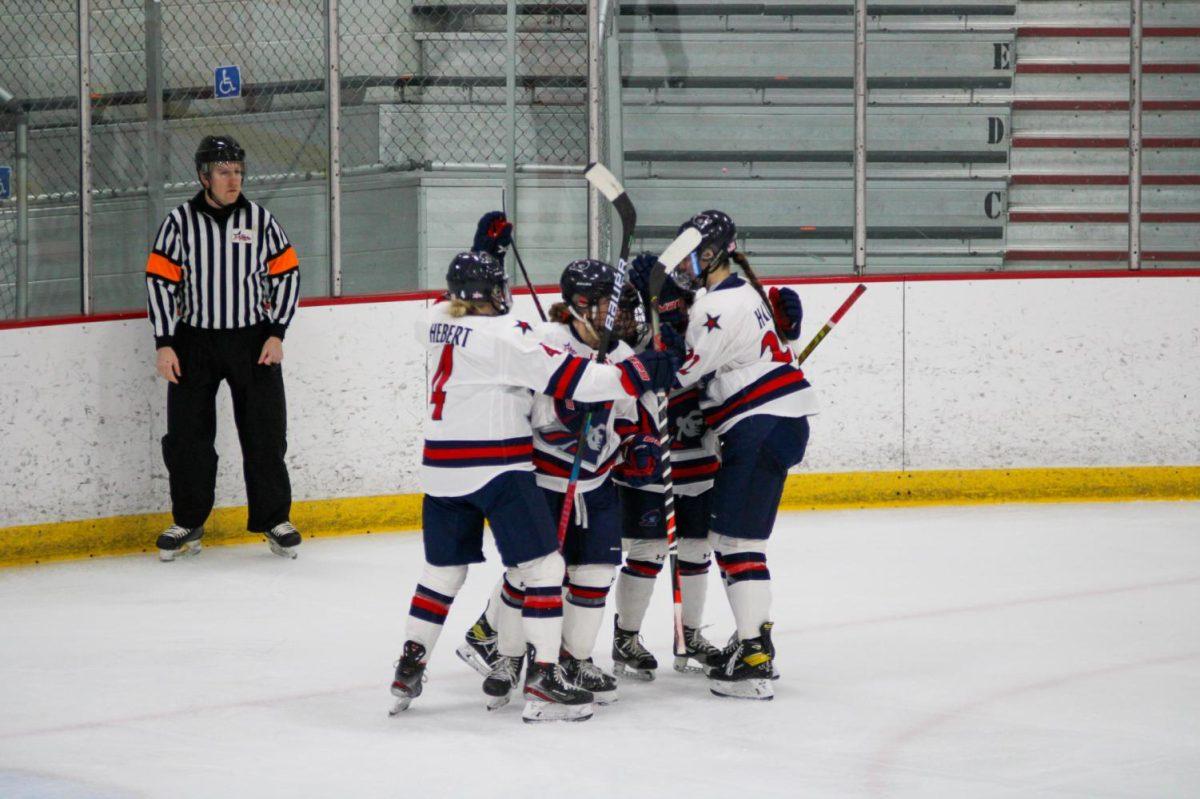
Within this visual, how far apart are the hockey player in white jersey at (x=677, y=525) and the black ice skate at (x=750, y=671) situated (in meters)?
0.17

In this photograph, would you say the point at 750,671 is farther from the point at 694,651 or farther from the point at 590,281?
the point at 590,281

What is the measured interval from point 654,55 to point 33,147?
2862mm

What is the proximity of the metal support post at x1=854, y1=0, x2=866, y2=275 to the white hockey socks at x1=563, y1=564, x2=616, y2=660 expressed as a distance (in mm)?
3562

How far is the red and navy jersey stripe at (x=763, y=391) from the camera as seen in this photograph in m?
3.84

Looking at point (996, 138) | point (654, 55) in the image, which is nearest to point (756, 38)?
point (654, 55)

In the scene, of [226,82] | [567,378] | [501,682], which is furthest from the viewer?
[226,82]

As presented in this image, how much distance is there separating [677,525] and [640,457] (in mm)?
412

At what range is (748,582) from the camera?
3787 mm

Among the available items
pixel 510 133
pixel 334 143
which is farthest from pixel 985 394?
pixel 334 143

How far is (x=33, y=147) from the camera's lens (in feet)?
20.6

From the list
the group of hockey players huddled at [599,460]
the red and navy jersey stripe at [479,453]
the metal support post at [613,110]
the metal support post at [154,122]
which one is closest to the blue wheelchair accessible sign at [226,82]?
the metal support post at [154,122]

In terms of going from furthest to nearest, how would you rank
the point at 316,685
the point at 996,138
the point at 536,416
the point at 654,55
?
the point at 996,138
the point at 654,55
the point at 316,685
the point at 536,416

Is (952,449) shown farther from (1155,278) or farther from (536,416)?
(536,416)

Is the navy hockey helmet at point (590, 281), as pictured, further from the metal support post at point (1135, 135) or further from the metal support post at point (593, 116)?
the metal support post at point (1135, 135)
